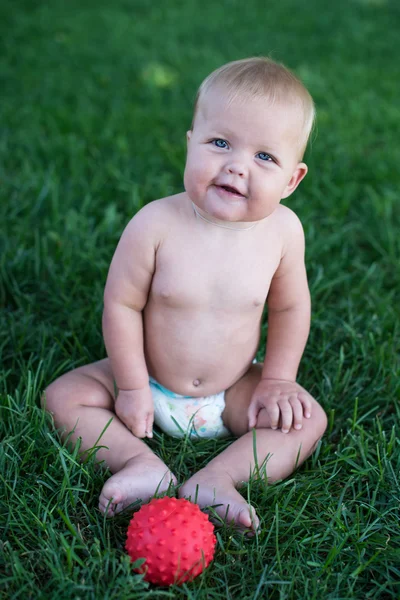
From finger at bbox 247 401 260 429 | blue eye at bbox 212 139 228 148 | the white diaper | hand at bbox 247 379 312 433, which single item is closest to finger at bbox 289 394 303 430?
hand at bbox 247 379 312 433

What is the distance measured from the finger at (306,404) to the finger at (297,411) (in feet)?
0.05

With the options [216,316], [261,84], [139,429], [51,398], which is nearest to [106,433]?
[139,429]

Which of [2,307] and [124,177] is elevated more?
[124,177]

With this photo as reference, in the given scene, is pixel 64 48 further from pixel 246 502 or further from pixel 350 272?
pixel 246 502

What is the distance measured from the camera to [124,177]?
3389 millimetres

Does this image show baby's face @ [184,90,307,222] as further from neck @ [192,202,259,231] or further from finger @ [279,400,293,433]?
finger @ [279,400,293,433]

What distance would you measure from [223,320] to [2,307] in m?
0.99

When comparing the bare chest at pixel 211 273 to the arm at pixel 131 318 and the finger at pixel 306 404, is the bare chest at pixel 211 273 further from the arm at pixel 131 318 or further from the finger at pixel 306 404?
the finger at pixel 306 404

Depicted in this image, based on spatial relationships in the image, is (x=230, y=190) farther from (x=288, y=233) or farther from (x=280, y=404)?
(x=280, y=404)

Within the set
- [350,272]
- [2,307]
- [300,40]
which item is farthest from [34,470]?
[300,40]

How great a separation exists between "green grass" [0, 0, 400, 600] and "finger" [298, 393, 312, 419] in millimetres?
121

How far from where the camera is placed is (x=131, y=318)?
1914mm

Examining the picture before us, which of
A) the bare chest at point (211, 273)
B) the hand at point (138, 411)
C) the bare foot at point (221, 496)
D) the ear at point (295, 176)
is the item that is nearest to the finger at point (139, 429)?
the hand at point (138, 411)

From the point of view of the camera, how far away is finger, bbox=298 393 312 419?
196 centimetres
